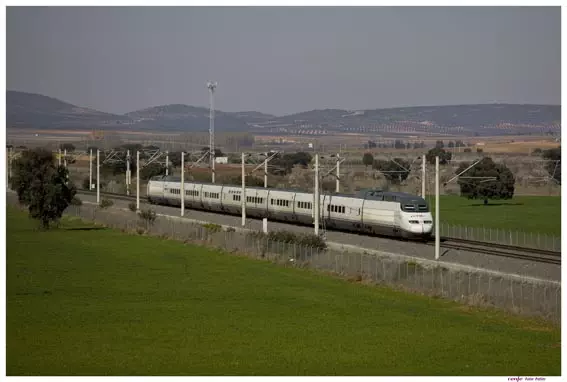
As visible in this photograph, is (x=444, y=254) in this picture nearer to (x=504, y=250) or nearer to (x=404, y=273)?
(x=504, y=250)

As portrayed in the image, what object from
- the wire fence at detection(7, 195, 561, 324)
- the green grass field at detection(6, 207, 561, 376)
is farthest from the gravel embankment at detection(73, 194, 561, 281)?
the green grass field at detection(6, 207, 561, 376)

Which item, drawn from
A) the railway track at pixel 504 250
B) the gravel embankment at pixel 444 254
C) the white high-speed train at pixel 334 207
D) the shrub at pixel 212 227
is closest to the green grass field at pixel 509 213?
the white high-speed train at pixel 334 207

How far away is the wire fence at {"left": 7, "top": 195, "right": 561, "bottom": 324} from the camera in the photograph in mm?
43531

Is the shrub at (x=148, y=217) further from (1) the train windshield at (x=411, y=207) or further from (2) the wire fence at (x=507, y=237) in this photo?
(1) the train windshield at (x=411, y=207)

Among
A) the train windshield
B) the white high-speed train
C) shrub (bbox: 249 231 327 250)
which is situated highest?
the train windshield

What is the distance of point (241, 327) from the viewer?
3947cm

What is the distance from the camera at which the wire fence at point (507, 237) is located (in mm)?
65225

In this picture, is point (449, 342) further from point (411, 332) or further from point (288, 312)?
point (288, 312)

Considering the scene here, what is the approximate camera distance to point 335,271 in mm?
55000

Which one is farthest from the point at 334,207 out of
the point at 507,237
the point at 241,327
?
the point at 241,327

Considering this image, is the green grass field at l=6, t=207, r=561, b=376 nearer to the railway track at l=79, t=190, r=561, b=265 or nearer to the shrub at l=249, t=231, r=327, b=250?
the shrub at l=249, t=231, r=327, b=250

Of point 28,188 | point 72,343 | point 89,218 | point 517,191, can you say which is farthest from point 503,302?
point 517,191

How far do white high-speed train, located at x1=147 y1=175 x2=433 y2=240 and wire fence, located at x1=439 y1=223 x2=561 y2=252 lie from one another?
17.7 ft

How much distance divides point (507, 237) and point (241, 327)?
119 ft
